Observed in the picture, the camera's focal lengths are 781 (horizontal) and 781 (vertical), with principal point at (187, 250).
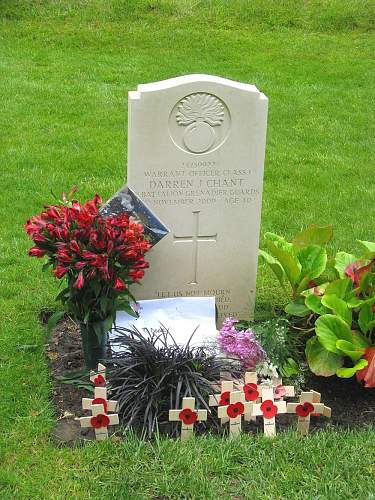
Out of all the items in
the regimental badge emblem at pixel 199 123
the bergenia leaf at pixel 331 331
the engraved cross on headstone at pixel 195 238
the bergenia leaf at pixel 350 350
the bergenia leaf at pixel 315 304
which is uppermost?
the regimental badge emblem at pixel 199 123

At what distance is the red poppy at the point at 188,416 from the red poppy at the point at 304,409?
21.2 inches

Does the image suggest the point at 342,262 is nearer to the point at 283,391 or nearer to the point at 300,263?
the point at 300,263

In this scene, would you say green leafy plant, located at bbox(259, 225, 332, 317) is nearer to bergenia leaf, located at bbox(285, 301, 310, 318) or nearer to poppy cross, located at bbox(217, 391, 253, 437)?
bergenia leaf, located at bbox(285, 301, 310, 318)

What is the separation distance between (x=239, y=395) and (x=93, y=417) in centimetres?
74

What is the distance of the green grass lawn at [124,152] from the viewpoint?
12.1 feet

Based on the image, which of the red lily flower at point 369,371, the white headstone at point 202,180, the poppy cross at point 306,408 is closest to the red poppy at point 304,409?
the poppy cross at point 306,408

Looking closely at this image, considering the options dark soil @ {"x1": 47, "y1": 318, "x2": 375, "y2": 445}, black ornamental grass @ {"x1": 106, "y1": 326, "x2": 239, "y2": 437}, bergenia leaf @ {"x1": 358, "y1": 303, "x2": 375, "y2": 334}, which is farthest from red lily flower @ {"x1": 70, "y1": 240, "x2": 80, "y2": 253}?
bergenia leaf @ {"x1": 358, "y1": 303, "x2": 375, "y2": 334}

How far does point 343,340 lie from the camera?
4.22m

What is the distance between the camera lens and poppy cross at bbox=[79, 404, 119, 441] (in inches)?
152

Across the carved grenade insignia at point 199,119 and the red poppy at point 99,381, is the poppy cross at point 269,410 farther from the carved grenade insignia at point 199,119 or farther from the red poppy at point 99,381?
the carved grenade insignia at point 199,119

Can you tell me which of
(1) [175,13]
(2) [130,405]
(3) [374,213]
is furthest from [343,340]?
(1) [175,13]

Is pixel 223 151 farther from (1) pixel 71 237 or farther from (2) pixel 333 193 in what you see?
(2) pixel 333 193

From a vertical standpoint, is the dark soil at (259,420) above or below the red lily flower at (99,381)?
below

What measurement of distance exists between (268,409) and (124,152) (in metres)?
4.74
